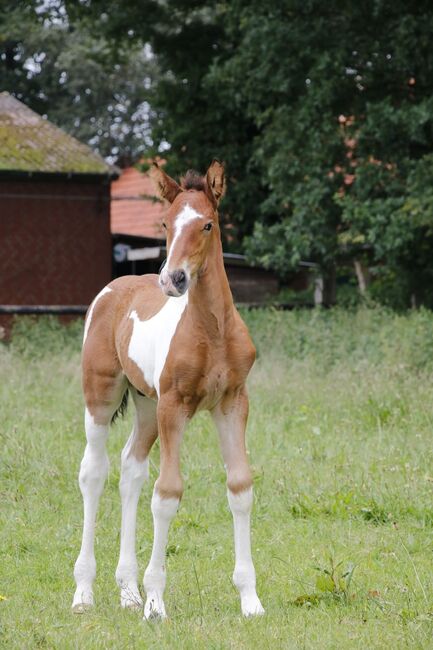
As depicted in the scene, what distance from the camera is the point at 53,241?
21.8 metres

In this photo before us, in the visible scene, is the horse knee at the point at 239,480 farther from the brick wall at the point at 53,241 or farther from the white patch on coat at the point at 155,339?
the brick wall at the point at 53,241

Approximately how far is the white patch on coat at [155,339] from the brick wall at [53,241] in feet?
52.3

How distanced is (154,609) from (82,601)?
595 millimetres

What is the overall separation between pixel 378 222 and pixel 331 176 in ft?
6.12

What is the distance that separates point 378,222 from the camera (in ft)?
54.6

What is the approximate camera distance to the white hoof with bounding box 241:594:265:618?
5.39 metres

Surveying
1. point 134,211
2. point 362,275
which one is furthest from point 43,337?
point 134,211

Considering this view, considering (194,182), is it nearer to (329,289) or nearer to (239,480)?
(239,480)

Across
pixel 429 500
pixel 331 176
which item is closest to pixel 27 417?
pixel 429 500

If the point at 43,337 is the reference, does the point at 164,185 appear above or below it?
above

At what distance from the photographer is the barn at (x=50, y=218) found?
21344 mm

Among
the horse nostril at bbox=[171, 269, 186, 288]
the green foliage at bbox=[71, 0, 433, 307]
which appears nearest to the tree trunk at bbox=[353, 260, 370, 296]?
the green foliage at bbox=[71, 0, 433, 307]

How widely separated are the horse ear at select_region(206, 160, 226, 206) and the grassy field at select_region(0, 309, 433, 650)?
2080 mm

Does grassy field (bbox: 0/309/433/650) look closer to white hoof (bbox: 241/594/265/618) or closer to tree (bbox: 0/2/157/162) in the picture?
white hoof (bbox: 241/594/265/618)
